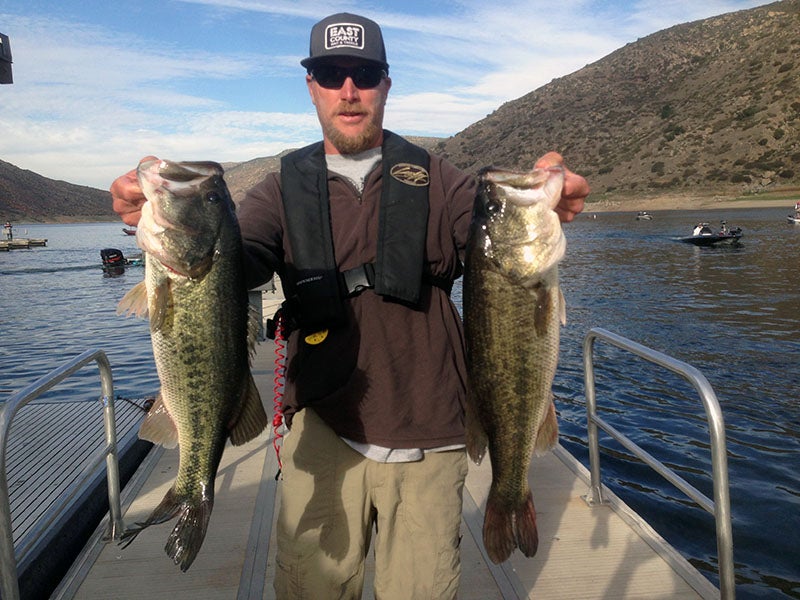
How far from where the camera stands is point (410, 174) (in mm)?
2941

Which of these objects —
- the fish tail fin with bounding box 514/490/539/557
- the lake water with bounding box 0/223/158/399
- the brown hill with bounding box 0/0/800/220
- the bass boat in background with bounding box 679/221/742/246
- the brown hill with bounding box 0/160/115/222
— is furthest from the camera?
the brown hill with bounding box 0/160/115/222

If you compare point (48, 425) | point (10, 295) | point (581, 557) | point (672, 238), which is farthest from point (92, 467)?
point (672, 238)

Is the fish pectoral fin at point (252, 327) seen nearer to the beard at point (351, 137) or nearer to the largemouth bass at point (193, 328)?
the largemouth bass at point (193, 328)

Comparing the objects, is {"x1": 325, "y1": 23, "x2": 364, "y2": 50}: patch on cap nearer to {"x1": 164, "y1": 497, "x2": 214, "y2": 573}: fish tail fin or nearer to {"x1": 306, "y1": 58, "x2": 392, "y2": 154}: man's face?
{"x1": 306, "y1": 58, "x2": 392, "y2": 154}: man's face

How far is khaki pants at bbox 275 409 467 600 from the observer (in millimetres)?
2875

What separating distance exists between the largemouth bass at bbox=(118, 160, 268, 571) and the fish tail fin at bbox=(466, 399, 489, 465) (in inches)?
35.6

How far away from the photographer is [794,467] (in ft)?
28.7

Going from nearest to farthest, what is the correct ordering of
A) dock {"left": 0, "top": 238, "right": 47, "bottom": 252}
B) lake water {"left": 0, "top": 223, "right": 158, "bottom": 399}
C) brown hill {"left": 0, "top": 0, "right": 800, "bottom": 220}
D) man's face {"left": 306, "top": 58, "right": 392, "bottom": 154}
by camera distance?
man's face {"left": 306, "top": 58, "right": 392, "bottom": 154} < lake water {"left": 0, "top": 223, "right": 158, "bottom": 399} < dock {"left": 0, "top": 238, "right": 47, "bottom": 252} < brown hill {"left": 0, "top": 0, "right": 800, "bottom": 220}

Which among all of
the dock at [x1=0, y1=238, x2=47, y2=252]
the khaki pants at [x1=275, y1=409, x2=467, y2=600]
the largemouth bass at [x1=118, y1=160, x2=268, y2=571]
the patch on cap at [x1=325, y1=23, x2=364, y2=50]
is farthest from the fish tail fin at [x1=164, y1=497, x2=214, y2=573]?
the dock at [x1=0, y1=238, x2=47, y2=252]

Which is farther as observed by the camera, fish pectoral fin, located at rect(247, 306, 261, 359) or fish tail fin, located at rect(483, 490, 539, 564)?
fish tail fin, located at rect(483, 490, 539, 564)

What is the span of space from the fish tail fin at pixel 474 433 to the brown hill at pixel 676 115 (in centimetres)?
7116

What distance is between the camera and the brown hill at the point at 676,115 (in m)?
70.8

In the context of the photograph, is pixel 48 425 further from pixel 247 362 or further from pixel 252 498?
pixel 247 362

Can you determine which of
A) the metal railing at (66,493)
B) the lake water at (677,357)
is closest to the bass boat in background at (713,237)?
the lake water at (677,357)
